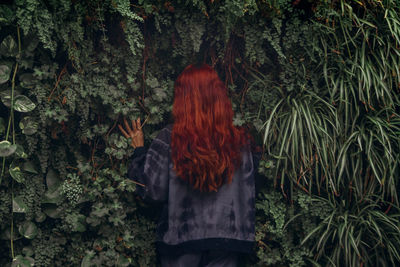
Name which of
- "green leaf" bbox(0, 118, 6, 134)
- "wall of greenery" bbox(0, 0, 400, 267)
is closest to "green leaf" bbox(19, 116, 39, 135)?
"wall of greenery" bbox(0, 0, 400, 267)

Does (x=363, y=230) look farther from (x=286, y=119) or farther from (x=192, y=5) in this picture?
(x=192, y=5)

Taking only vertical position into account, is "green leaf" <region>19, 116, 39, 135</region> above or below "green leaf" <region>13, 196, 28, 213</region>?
above

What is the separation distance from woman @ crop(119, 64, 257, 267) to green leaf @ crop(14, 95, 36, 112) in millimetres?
714

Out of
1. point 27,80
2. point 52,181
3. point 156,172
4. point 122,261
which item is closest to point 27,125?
point 27,80

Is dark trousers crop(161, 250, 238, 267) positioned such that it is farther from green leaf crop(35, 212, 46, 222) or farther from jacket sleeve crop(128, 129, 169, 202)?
green leaf crop(35, 212, 46, 222)

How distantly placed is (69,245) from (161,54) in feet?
4.50

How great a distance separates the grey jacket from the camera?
7.02 feet

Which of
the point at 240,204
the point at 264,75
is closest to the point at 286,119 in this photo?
the point at 264,75

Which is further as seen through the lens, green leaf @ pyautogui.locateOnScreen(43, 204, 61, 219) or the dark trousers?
green leaf @ pyautogui.locateOnScreen(43, 204, 61, 219)

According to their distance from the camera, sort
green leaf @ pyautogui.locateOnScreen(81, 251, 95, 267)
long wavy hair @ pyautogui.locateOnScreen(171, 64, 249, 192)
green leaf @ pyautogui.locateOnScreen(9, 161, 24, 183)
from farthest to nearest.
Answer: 1. green leaf @ pyautogui.locateOnScreen(81, 251, 95, 267)
2. green leaf @ pyautogui.locateOnScreen(9, 161, 24, 183)
3. long wavy hair @ pyautogui.locateOnScreen(171, 64, 249, 192)

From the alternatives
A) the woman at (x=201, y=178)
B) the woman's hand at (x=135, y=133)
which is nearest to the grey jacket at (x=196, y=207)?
the woman at (x=201, y=178)

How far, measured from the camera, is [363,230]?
7.94 ft

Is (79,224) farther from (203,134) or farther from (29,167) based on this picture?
(203,134)

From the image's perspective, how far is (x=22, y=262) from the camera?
2215 millimetres
